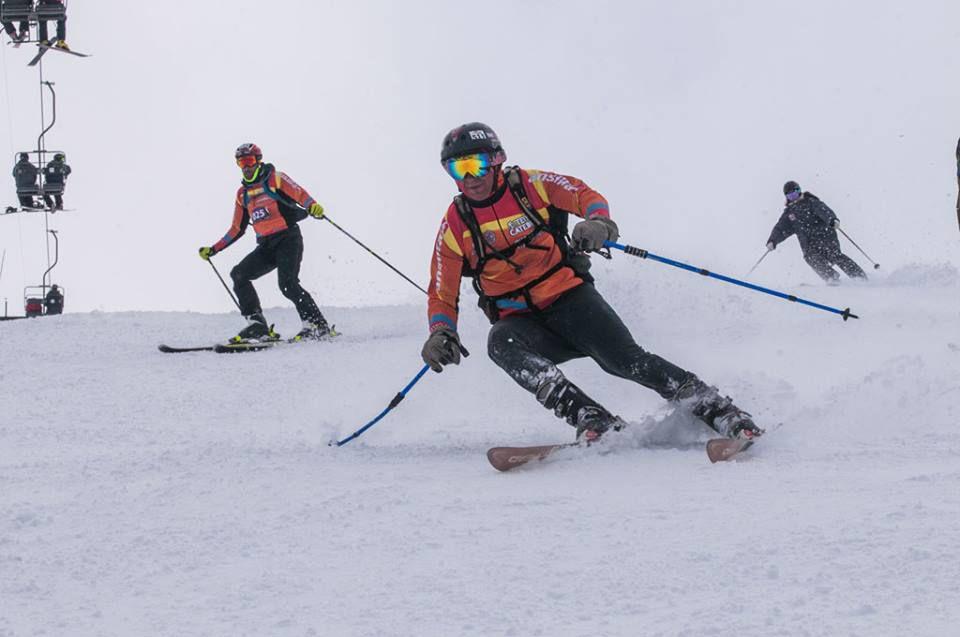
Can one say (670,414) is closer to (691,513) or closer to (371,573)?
(691,513)

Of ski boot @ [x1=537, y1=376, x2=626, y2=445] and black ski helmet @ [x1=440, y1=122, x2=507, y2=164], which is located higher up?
black ski helmet @ [x1=440, y1=122, x2=507, y2=164]

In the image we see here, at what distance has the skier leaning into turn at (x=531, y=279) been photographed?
15.8 ft

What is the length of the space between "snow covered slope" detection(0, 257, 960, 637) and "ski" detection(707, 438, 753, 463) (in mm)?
68

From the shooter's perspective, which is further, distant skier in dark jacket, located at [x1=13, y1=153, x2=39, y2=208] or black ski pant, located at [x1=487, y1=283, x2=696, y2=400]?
distant skier in dark jacket, located at [x1=13, y1=153, x2=39, y2=208]

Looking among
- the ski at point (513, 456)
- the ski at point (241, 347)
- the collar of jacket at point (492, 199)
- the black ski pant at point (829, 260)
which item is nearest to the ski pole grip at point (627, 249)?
the collar of jacket at point (492, 199)

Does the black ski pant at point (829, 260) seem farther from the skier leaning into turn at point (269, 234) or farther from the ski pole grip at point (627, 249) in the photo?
the ski pole grip at point (627, 249)

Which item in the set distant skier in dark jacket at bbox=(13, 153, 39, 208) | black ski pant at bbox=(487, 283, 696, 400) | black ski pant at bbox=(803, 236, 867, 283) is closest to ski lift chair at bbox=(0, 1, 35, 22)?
distant skier in dark jacket at bbox=(13, 153, 39, 208)

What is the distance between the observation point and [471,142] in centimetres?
497

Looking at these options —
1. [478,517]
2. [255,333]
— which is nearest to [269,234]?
[255,333]

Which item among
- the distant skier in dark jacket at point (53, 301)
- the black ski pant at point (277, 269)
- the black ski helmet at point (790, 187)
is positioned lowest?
the distant skier in dark jacket at point (53, 301)

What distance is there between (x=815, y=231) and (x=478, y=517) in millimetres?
12681

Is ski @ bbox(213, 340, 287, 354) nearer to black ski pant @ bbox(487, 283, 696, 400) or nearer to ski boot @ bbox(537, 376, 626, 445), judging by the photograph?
black ski pant @ bbox(487, 283, 696, 400)

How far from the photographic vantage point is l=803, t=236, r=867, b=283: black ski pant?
14.7 meters

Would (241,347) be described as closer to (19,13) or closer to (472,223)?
(472,223)
